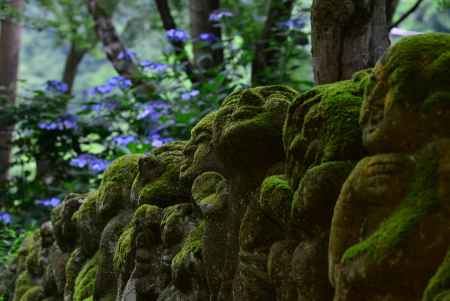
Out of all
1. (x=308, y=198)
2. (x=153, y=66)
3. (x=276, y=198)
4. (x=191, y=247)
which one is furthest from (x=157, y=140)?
(x=308, y=198)

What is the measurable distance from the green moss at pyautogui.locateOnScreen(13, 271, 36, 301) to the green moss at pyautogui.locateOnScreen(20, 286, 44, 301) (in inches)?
5.8

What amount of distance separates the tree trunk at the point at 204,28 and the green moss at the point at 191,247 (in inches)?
275

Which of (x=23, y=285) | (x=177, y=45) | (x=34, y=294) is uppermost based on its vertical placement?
(x=177, y=45)

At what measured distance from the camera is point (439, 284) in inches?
94.3

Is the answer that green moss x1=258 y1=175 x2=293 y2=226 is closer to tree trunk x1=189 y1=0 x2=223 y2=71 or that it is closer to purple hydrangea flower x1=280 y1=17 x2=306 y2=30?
purple hydrangea flower x1=280 y1=17 x2=306 y2=30

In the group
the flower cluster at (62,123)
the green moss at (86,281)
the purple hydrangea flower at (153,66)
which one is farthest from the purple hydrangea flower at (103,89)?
the green moss at (86,281)

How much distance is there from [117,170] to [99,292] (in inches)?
34.3

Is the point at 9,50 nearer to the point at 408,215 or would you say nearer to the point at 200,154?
the point at 200,154

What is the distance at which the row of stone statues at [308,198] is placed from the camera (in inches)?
101

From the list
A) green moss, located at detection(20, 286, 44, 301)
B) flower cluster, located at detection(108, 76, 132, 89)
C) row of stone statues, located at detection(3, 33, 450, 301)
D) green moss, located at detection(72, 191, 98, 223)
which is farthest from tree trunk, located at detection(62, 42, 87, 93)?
row of stone statues, located at detection(3, 33, 450, 301)

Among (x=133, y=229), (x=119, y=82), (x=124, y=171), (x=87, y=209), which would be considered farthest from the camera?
(x=119, y=82)

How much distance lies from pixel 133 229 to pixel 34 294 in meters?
2.62

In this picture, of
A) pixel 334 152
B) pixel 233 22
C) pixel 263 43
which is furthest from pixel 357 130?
pixel 233 22

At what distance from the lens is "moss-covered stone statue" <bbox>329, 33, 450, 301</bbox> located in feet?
8.29
